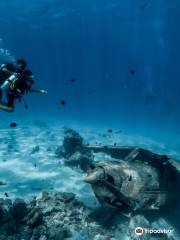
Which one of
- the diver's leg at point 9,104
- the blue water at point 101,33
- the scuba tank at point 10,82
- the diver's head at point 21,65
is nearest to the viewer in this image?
the scuba tank at point 10,82

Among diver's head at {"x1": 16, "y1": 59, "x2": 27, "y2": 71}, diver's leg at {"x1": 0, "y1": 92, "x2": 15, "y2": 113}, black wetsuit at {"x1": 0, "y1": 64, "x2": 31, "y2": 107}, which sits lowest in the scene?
diver's leg at {"x1": 0, "y1": 92, "x2": 15, "y2": 113}

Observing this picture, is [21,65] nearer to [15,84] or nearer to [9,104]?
[15,84]

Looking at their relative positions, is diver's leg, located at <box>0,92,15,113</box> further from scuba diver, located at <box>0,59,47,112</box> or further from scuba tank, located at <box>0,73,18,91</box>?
scuba tank, located at <box>0,73,18,91</box>

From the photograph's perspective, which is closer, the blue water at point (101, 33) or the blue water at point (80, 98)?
the blue water at point (80, 98)

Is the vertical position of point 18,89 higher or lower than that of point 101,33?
lower

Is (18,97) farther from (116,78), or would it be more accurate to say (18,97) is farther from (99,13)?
(116,78)

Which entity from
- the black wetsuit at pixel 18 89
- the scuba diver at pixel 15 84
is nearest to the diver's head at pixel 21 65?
the scuba diver at pixel 15 84

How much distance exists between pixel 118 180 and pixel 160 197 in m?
2.12

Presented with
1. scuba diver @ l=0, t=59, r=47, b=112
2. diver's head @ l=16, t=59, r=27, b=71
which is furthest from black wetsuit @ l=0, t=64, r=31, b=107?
diver's head @ l=16, t=59, r=27, b=71

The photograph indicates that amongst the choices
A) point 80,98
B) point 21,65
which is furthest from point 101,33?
point 21,65

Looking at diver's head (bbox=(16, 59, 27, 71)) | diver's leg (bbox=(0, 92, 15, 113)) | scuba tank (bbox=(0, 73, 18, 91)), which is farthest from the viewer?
diver's head (bbox=(16, 59, 27, 71))

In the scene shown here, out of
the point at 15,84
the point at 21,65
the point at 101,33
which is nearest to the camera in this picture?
the point at 15,84

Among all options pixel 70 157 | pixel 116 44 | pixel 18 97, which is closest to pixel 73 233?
pixel 18 97

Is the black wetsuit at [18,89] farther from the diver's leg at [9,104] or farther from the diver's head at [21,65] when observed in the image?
the diver's head at [21,65]
